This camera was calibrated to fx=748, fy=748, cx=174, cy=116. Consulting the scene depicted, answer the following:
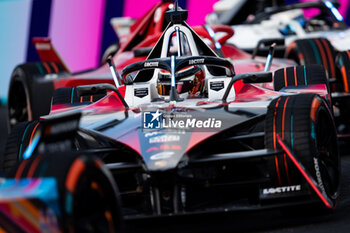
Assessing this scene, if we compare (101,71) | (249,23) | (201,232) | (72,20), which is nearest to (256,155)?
(201,232)

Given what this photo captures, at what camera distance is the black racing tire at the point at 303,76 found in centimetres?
642

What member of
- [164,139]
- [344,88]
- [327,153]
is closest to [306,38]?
[344,88]

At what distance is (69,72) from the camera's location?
1029 centimetres

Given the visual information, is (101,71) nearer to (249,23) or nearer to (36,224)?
(249,23)

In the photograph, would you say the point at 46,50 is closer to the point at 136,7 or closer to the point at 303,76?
the point at 303,76

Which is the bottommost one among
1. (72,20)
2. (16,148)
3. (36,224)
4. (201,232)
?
(72,20)

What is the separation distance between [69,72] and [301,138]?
607cm

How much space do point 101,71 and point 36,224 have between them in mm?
6959

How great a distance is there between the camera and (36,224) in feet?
10.5

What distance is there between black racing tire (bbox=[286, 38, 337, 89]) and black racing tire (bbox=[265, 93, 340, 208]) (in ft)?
13.2

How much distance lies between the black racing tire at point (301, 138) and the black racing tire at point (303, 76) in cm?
133

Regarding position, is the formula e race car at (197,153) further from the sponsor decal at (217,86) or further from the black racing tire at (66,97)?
the black racing tire at (66,97)

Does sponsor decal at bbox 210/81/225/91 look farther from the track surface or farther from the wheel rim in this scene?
the track surface

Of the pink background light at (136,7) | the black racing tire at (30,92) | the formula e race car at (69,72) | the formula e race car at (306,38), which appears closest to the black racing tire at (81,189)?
the formula e race car at (306,38)
